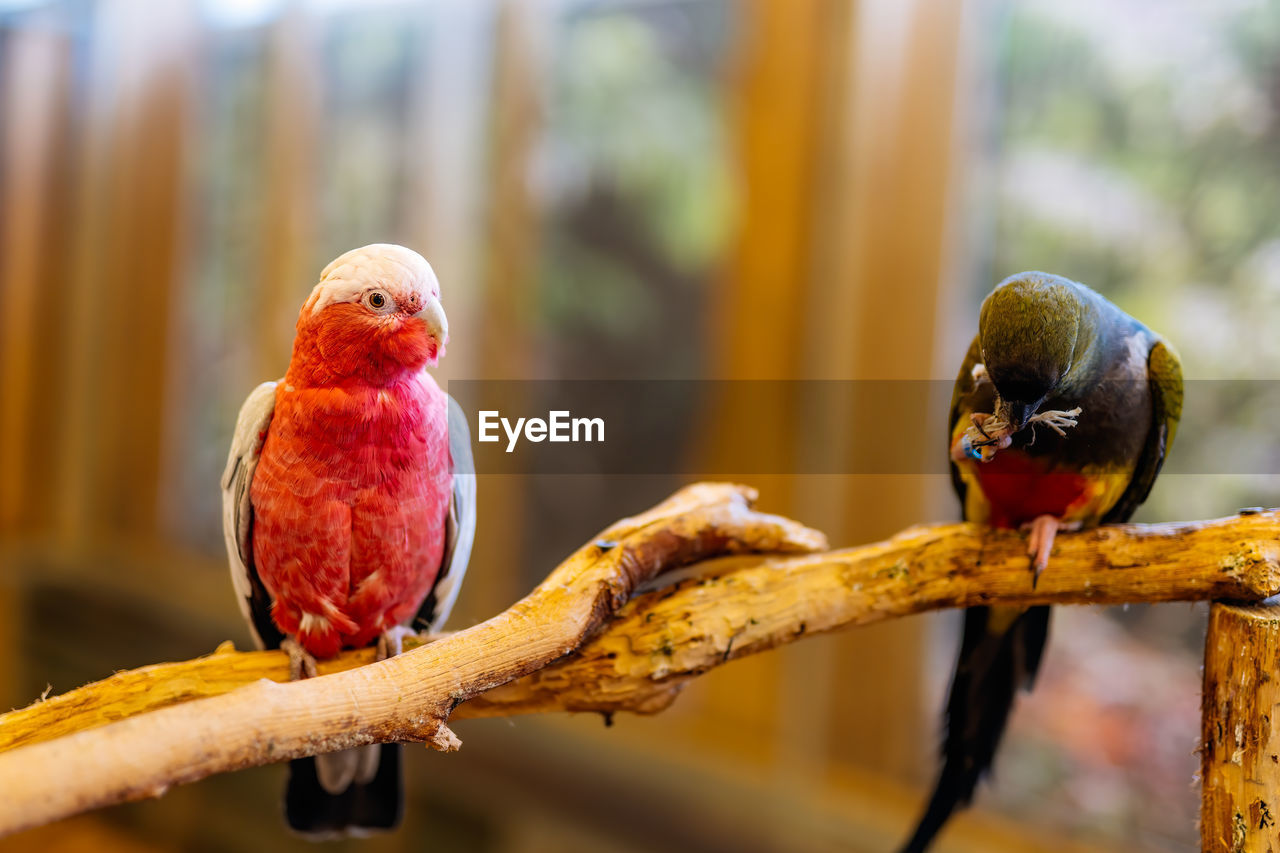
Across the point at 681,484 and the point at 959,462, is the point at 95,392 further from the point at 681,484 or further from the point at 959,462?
the point at 959,462

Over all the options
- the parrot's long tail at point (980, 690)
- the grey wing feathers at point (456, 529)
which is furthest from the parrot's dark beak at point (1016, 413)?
the grey wing feathers at point (456, 529)

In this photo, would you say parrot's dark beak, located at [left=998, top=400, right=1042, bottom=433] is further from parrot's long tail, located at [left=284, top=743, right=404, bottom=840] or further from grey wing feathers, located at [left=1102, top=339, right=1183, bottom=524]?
parrot's long tail, located at [left=284, top=743, right=404, bottom=840]

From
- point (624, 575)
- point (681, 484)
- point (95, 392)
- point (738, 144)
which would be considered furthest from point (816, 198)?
point (95, 392)

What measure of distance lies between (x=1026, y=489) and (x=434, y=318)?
2.00 feet

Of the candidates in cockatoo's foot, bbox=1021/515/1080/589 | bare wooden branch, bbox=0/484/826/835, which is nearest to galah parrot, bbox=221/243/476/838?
bare wooden branch, bbox=0/484/826/835

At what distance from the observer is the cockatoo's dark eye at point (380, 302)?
0.71 meters

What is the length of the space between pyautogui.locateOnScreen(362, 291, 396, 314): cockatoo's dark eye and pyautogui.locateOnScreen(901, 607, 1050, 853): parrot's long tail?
0.75 meters

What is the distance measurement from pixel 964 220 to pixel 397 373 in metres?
1.52

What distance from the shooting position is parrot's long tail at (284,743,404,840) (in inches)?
37.4

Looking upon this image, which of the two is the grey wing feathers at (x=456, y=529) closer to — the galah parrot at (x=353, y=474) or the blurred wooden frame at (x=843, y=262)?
the galah parrot at (x=353, y=474)

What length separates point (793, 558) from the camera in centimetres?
99

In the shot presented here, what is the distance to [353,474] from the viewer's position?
2.50 feet

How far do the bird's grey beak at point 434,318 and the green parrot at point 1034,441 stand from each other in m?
0.47

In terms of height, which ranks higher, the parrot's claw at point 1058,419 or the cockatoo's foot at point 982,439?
the parrot's claw at point 1058,419
